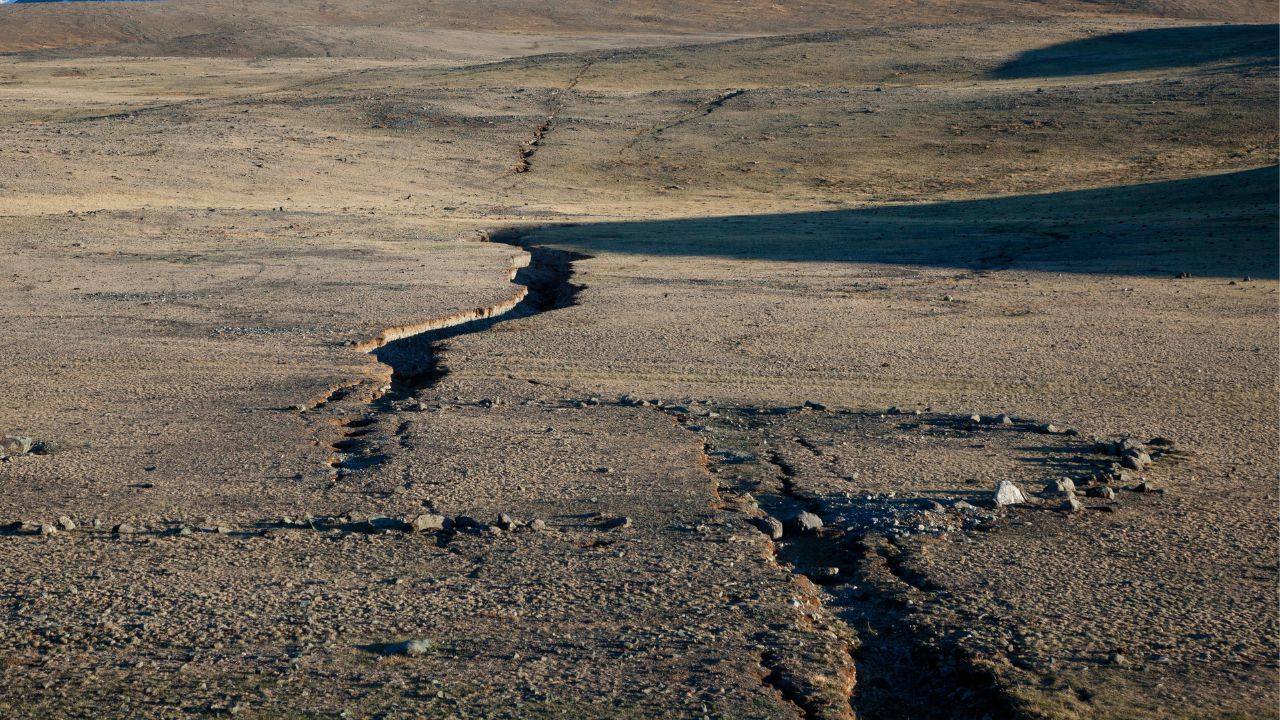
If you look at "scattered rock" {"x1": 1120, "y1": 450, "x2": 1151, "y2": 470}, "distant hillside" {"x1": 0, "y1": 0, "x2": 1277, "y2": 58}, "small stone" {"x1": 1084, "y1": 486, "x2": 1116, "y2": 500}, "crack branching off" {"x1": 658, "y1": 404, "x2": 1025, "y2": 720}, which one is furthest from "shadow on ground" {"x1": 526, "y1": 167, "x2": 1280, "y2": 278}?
"distant hillside" {"x1": 0, "y1": 0, "x2": 1277, "y2": 58}

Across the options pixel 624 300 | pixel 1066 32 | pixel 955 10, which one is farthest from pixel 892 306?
pixel 955 10

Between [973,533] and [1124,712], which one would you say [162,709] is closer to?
[1124,712]

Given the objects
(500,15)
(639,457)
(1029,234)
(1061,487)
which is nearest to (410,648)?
(639,457)

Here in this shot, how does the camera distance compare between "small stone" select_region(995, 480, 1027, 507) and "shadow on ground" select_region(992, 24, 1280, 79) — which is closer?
"small stone" select_region(995, 480, 1027, 507)

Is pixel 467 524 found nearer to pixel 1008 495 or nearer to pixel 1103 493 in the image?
pixel 1008 495

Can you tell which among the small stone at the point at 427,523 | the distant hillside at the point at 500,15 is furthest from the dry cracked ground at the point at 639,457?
the distant hillside at the point at 500,15

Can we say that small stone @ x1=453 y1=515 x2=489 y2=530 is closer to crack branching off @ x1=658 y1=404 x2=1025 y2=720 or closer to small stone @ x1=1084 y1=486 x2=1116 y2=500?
crack branching off @ x1=658 y1=404 x2=1025 y2=720

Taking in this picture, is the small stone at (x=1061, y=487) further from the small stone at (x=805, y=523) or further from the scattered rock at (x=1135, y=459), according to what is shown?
the small stone at (x=805, y=523)
